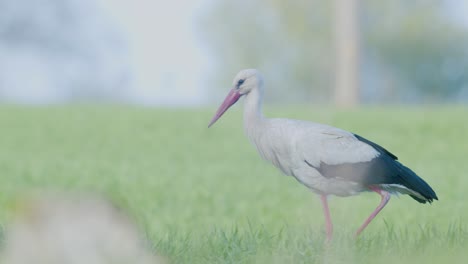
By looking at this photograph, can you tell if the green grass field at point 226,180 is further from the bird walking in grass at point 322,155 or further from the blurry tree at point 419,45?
the blurry tree at point 419,45

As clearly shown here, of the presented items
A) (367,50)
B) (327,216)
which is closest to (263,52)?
(367,50)

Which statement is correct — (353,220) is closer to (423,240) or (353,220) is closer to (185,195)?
(185,195)

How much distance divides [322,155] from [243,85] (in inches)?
31.7

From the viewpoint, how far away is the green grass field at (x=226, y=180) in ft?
19.7

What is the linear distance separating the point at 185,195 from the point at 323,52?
27.5 metres

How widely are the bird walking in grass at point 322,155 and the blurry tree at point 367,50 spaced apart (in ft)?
91.9

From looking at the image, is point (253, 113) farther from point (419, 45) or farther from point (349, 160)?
point (419, 45)

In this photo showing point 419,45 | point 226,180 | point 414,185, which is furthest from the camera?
point 419,45

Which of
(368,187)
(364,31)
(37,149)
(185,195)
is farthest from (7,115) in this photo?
(364,31)

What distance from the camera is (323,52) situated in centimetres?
3881

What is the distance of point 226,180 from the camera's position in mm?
13266

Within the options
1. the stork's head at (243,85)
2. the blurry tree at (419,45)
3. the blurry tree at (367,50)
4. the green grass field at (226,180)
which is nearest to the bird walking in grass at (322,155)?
the stork's head at (243,85)

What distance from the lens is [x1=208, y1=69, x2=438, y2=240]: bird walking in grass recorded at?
6.12 meters

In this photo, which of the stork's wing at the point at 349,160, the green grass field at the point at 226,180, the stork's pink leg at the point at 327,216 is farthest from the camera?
the stork's pink leg at the point at 327,216
